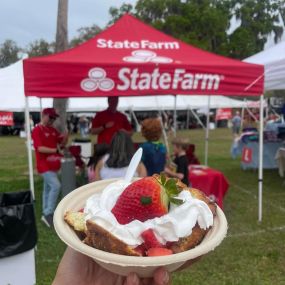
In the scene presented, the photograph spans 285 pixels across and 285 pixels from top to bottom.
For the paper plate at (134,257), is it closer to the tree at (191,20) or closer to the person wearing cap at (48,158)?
the person wearing cap at (48,158)

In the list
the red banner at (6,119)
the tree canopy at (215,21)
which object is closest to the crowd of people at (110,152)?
the red banner at (6,119)

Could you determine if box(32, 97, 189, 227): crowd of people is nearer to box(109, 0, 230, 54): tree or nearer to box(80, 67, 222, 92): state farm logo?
Result: box(80, 67, 222, 92): state farm logo

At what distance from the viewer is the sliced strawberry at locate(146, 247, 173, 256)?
3.53ft

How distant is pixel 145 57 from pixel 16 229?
8.68 feet

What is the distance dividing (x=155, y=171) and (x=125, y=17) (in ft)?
8.17

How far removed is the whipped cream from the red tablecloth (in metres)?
5.13

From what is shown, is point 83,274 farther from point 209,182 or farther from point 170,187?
point 209,182

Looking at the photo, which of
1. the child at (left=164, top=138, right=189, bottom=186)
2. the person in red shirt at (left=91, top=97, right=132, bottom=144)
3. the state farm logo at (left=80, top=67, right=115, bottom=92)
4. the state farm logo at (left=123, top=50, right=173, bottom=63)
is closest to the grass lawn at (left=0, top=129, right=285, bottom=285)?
the child at (left=164, top=138, right=189, bottom=186)

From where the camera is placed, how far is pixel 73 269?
1446mm

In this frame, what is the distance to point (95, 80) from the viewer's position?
477 centimetres

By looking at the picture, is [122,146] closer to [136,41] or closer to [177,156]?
[177,156]

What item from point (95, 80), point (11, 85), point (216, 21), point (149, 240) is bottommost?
point (149, 240)

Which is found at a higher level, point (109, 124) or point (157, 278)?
point (109, 124)

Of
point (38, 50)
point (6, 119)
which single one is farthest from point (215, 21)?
point (6, 119)
